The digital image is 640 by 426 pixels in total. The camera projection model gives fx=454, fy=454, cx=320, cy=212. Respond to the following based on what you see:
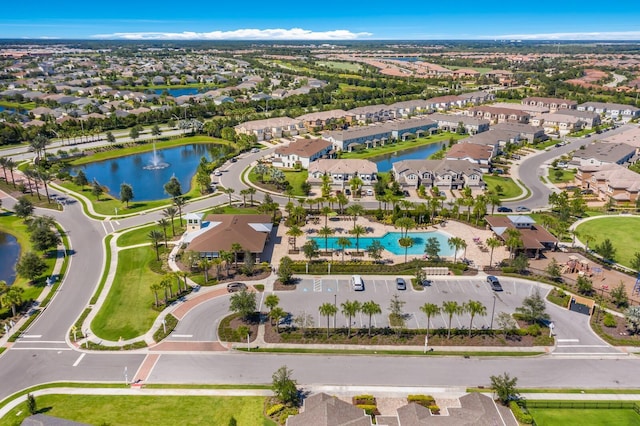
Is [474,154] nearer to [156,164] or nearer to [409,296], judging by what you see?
[409,296]

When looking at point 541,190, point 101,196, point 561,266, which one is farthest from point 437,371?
point 101,196

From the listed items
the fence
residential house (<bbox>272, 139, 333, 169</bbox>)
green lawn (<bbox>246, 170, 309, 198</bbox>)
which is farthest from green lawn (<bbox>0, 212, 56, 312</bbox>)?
the fence

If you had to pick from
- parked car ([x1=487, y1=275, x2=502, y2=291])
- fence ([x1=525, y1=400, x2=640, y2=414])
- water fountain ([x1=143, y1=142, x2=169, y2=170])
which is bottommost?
fence ([x1=525, y1=400, x2=640, y2=414])

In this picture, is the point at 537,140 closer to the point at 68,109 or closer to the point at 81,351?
the point at 81,351

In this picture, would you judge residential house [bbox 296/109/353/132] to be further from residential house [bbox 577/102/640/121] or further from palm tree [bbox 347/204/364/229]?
residential house [bbox 577/102/640/121]

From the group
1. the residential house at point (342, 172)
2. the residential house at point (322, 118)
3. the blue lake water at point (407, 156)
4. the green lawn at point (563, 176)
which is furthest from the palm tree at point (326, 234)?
the residential house at point (322, 118)
